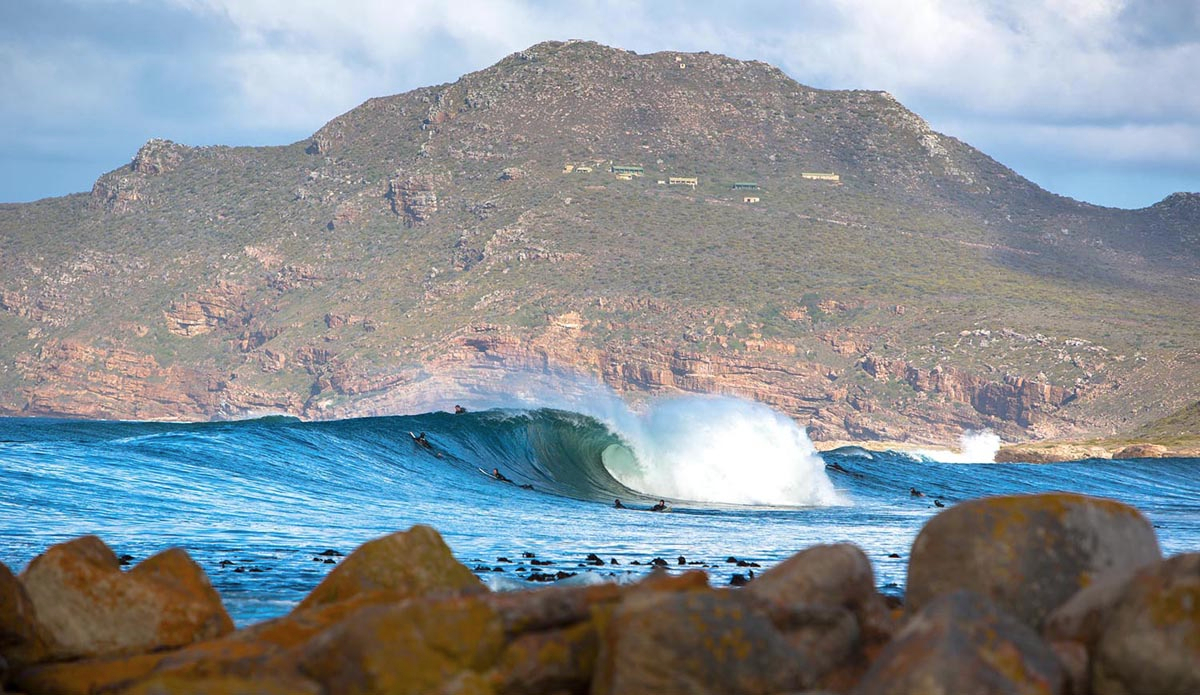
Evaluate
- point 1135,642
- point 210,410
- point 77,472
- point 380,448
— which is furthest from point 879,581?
point 210,410

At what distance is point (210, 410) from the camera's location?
5310 inches

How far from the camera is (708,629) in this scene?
4.98m

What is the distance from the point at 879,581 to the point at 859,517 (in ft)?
46.2

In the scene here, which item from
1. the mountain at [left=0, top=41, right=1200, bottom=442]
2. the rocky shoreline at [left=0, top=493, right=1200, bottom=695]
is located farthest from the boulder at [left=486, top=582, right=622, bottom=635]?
the mountain at [left=0, top=41, right=1200, bottom=442]

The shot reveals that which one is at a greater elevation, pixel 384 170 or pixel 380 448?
pixel 384 170

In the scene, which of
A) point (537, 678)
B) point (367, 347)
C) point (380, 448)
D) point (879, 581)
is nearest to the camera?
point (537, 678)

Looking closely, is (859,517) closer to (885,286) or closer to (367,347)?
(885,286)

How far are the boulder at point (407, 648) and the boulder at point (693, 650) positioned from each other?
60cm

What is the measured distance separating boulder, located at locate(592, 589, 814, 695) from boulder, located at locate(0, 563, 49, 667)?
3.00 meters

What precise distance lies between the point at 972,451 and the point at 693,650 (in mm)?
96472

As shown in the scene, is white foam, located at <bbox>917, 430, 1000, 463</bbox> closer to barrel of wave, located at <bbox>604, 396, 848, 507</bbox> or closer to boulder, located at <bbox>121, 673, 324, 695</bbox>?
barrel of wave, located at <bbox>604, 396, 848, 507</bbox>

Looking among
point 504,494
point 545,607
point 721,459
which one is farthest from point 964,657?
point 721,459

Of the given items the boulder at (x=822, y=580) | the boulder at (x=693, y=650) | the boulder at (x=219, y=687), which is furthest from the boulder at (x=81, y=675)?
the boulder at (x=822, y=580)

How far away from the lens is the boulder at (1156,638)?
15.8 feet
